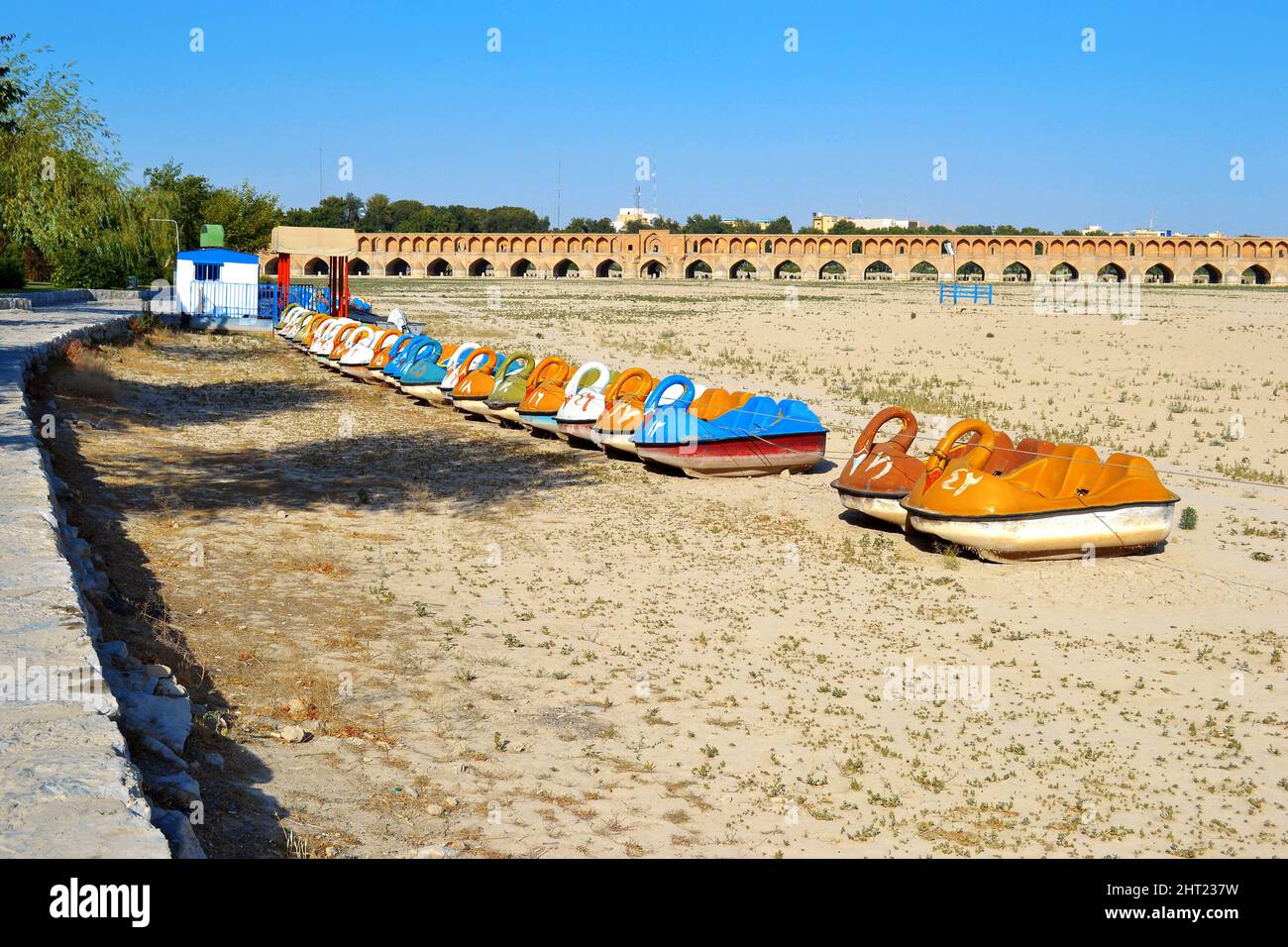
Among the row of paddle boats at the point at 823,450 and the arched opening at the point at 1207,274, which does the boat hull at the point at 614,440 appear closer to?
the row of paddle boats at the point at 823,450

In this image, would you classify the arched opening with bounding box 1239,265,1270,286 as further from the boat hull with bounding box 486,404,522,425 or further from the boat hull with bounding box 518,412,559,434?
the boat hull with bounding box 518,412,559,434

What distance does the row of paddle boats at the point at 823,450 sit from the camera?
386 inches

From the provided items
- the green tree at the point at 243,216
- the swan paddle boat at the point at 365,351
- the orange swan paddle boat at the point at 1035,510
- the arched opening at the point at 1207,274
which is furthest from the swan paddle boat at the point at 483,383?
the arched opening at the point at 1207,274

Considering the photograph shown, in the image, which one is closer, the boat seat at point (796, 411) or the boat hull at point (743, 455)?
the boat hull at point (743, 455)

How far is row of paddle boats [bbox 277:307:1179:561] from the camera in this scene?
9797 mm

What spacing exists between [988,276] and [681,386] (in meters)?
107

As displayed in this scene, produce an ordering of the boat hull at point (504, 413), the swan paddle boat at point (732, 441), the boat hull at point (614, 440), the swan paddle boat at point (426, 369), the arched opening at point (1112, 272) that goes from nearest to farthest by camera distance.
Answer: the swan paddle boat at point (732, 441) < the boat hull at point (614, 440) < the boat hull at point (504, 413) < the swan paddle boat at point (426, 369) < the arched opening at point (1112, 272)

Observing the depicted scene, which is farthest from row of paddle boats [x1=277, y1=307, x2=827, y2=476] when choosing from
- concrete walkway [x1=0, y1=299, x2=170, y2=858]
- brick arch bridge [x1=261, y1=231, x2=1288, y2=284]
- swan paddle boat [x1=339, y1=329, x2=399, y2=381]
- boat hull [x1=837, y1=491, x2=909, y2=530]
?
brick arch bridge [x1=261, y1=231, x2=1288, y2=284]

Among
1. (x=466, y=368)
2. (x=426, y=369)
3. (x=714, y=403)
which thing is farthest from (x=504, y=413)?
(x=714, y=403)

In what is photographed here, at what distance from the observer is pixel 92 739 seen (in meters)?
4.52

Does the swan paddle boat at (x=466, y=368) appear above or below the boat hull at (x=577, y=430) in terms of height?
above

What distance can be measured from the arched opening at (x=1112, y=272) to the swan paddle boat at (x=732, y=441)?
107626 millimetres

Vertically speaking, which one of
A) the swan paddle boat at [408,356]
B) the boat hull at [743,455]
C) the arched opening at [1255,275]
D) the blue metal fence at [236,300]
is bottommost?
the boat hull at [743,455]

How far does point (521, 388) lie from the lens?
55.9 feet
